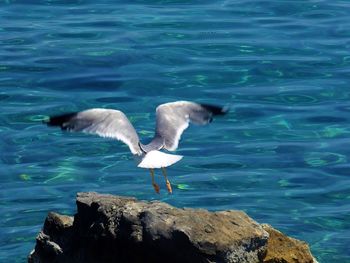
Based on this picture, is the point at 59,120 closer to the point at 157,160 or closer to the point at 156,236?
the point at 157,160

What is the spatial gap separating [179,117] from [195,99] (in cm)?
454

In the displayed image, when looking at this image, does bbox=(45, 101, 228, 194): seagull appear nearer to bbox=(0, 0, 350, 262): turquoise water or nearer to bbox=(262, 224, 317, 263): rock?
bbox=(262, 224, 317, 263): rock

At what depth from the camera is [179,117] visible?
30.8 ft

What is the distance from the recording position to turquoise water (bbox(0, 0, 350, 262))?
448 inches

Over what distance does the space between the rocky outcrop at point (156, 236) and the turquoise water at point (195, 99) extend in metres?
2.15

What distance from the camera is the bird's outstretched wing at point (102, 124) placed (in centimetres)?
907

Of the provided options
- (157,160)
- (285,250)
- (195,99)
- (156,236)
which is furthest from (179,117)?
(195,99)

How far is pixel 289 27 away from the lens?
16688 millimetres

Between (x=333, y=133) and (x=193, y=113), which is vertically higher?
(x=193, y=113)

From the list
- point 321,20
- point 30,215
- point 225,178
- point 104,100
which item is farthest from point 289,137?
point 321,20

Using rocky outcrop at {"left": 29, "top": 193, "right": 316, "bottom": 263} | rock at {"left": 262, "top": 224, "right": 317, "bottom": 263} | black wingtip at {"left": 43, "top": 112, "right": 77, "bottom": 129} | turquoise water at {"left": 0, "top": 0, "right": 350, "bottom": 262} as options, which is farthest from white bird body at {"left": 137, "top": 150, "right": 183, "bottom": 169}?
turquoise water at {"left": 0, "top": 0, "right": 350, "bottom": 262}

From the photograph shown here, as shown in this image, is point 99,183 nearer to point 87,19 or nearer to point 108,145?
point 108,145

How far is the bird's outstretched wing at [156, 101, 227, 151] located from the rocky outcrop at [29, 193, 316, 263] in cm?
127

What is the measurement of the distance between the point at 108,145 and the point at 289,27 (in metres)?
4.70
